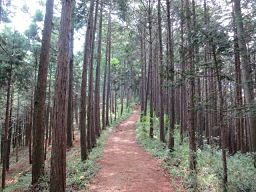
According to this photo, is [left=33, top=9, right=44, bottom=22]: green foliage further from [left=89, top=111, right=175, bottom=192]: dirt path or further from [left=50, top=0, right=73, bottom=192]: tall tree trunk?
[left=89, top=111, right=175, bottom=192]: dirt path

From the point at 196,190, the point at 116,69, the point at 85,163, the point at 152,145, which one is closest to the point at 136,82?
the point at 116,69

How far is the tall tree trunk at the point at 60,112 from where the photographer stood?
166 inches

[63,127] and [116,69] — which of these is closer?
[63,127]

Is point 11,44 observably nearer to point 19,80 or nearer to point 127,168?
point 19,80

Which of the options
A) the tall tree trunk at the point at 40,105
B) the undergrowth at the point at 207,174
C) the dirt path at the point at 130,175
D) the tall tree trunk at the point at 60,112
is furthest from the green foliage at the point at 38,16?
the undergrowth at the point at 207,174

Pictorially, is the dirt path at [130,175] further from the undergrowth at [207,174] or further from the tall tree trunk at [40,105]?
the tall tree trunk at [40,105]

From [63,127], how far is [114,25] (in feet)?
55.4

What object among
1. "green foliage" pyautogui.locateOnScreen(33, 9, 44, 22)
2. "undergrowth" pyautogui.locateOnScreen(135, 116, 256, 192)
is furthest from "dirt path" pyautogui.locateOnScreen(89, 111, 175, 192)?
"green foliage" pyautogui.locateOnScreen(33, 9, 44, 22)

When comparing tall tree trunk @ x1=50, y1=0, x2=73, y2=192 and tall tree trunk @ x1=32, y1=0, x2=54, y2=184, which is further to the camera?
tall tree trunk @ x1=32, y1=0, x2=54, y2=184

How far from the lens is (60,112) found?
4.25 metres

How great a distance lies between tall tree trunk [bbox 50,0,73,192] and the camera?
4.21m

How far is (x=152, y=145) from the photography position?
35.8ft

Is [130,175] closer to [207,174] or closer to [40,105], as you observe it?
[207,174]

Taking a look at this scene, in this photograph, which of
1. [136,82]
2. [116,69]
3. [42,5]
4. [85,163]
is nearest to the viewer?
[85,163]
